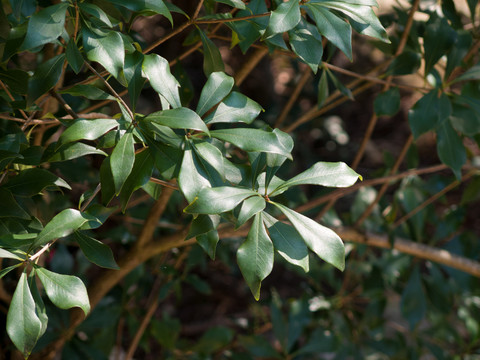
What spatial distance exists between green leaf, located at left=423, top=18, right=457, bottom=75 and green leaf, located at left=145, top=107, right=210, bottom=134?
1.80 ft

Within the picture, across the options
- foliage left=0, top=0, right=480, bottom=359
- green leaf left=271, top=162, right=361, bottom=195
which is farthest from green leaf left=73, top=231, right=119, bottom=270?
green leaf left=271, top=162, right=361, bottom=195

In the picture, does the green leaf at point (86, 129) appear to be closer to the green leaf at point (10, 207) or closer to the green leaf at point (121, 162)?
the green leaf at point (121, 162)

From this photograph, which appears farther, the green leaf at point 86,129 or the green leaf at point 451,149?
the green leaf at point 451,149

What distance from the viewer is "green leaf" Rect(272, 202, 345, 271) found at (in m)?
0.55

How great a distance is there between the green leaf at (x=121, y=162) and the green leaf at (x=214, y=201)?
0.07m

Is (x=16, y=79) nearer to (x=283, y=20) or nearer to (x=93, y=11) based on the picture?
(x=93, y=11)

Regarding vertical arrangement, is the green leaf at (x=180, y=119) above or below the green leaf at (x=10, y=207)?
above

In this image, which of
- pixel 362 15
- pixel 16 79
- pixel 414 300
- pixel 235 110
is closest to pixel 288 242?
pixel 235 110

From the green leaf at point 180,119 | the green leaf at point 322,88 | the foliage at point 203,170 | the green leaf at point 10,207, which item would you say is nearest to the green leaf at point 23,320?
the foliage at point 203,170

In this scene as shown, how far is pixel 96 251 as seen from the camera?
0.62m

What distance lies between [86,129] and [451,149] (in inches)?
25.3

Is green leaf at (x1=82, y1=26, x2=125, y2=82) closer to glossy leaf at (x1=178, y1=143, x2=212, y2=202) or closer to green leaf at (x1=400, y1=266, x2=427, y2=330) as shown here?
glossy leaf at (x1=178, y1=143, x2=212, y2=202)

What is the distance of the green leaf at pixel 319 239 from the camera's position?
1.80ft

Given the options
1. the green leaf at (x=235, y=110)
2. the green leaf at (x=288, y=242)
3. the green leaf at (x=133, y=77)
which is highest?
the green leaf at (x=133, y=77)
